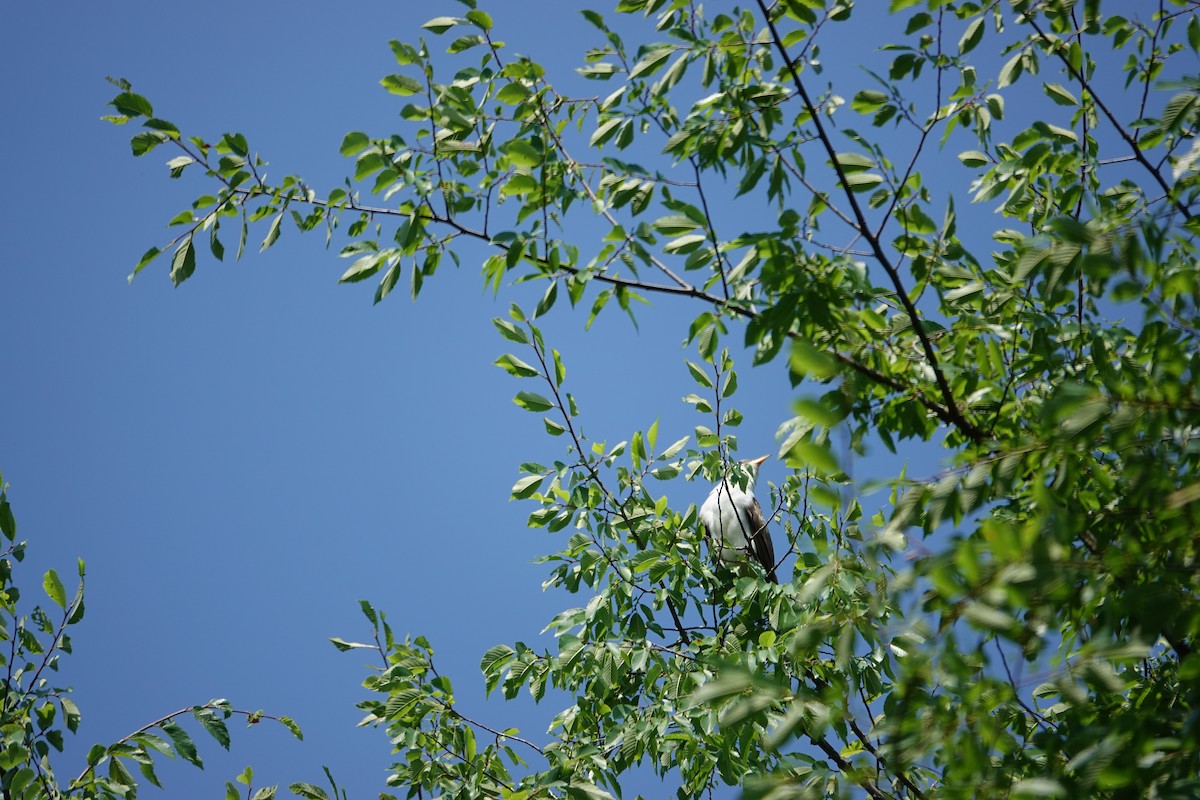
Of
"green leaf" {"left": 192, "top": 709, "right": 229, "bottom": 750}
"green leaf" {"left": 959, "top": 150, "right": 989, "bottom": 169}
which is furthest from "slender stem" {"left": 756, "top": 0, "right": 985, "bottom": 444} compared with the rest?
"green leaf" {"left": 192, "top": 709, "right": 229, "bottom": 750}

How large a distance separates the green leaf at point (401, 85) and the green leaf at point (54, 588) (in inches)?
56.2

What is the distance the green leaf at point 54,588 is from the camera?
2259 mm

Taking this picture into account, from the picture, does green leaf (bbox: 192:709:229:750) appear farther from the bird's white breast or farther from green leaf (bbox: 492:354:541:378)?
the bird's white breast

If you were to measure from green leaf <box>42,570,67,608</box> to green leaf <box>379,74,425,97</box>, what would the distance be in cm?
143

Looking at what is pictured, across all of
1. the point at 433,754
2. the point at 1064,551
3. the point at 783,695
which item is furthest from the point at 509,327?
the point at 1064,551

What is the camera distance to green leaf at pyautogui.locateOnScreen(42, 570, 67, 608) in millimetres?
2259

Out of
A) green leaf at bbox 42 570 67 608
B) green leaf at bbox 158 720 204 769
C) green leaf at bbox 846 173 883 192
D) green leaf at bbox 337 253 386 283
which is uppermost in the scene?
green leaf at bbox 846 173 883 192

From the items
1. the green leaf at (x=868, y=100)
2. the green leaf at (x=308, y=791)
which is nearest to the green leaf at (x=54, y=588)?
the green leaf at (x=308, y=791)

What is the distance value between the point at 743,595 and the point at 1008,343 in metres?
1.23

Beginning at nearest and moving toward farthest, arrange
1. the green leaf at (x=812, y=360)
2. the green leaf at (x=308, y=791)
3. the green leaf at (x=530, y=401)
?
the green leaf at (x=812, y=360) → the green leaf at (x=308, y=791) → the green leaf at (x=530, y=401)

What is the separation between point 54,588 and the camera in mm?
2281

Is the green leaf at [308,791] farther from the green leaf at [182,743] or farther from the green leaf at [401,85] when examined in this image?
the green leaf at [401,85]

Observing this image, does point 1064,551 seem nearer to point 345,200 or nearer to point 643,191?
point 643,191

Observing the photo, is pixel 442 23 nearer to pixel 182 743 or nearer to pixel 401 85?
pixel 401 85
